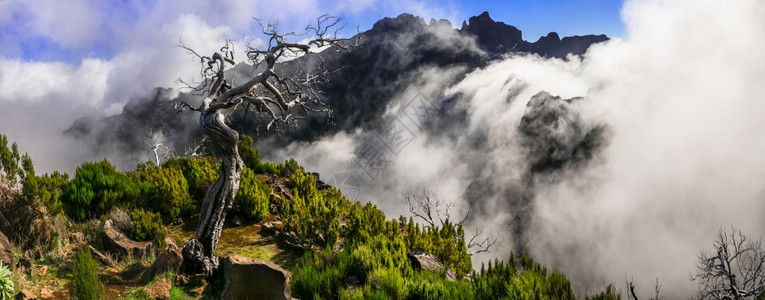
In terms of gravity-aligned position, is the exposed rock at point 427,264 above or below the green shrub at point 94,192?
below

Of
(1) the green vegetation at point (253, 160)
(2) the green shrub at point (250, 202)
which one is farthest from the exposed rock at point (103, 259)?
(1) the green vegetation at point (253, 160)

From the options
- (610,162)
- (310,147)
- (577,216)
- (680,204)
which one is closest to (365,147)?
(310,147)

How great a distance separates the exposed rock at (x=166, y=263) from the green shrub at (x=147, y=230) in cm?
128

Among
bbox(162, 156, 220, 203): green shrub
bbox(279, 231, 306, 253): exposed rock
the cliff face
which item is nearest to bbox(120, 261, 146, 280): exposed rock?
bbox(279, 231, 306, 253): exposed rock

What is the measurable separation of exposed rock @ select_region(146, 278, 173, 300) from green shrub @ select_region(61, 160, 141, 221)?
365cm

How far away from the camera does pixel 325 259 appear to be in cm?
733

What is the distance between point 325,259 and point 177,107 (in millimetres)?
5026

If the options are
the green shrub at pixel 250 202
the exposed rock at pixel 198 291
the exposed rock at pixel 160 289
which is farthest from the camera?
the green shrub at pixel 250 202

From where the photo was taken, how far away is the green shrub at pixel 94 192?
27.2 ft

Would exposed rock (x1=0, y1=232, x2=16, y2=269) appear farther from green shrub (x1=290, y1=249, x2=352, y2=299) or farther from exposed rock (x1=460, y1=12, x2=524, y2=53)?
exposed rock (x1=460, y1=12, x2=524, y2=53)

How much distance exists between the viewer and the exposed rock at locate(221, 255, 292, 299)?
5.65 meters

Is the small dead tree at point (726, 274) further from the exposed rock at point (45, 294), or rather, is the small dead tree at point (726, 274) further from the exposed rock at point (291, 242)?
the exposed rock at point (45, 294)

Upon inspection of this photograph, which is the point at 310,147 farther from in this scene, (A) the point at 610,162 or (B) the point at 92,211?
(B) the point at 92,211

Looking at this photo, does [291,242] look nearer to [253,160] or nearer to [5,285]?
[5,285]
